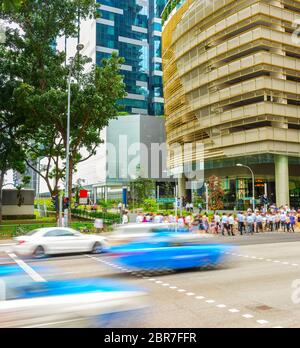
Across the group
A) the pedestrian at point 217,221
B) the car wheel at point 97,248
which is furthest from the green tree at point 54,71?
the car wheel at point 97,248

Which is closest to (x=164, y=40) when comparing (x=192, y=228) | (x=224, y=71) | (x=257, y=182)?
(x=224, y=71)

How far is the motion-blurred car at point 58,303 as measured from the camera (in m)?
5.12

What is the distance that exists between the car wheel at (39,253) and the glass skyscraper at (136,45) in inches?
2731

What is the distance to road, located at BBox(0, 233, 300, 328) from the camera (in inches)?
267

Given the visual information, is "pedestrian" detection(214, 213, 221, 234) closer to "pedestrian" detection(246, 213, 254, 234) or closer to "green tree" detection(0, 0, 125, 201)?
"pedestrian" detection(246, 213, 254, 234)

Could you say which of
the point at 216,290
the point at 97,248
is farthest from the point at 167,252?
the point at 97,248

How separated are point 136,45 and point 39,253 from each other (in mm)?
83848

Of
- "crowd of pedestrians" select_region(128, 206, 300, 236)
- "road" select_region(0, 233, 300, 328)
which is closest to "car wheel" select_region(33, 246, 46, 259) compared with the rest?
"road" select_region(0, 233, 300, 328)

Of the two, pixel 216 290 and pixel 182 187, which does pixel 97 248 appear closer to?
pixel 216 290

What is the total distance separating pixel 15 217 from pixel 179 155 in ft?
86.6

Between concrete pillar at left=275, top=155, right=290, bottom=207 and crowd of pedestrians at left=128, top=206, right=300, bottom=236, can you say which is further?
concrete pillar at left=275, top=155, right=290, bottom=207

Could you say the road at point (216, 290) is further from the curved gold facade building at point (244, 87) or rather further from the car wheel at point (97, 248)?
the curved gold facade building at point (244, 87)

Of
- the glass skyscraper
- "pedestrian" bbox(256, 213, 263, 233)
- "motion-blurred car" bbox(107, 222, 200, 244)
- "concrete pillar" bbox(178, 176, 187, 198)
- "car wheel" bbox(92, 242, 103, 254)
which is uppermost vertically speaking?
the glass skyscraper

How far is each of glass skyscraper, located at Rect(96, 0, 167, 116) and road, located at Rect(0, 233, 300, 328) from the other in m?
72.0
